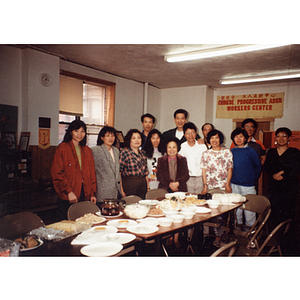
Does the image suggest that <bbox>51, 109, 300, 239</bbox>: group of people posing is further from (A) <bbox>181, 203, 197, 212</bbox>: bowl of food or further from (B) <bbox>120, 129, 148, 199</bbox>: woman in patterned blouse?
(A) <bbox>181, 203, 197, 212</bbox>: bowl of food

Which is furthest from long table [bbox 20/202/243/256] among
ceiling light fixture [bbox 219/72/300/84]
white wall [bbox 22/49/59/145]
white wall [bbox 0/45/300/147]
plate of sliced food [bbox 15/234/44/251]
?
white wall [bbox 22/49/59/145]

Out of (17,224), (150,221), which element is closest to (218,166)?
(150,221)

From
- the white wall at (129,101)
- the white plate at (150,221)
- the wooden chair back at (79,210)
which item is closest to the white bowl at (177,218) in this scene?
the white plate at (150,221)

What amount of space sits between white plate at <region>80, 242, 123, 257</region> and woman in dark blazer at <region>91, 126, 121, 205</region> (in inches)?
58.8

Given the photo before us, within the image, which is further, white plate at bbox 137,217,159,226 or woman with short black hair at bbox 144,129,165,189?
woman with short black hair at bbox 144,129,165,189

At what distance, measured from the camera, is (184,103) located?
4859mm

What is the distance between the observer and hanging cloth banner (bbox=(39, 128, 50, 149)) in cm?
403

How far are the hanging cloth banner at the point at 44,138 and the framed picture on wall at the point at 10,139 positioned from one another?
391 millimetres

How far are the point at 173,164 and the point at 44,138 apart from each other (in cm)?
225

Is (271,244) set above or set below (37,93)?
below

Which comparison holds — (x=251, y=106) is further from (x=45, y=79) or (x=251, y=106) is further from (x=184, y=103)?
(x=45, y=79)

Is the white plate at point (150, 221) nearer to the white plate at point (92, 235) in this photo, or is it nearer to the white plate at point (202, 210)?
the white plate at point (92, 235)

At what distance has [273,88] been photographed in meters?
3.19
